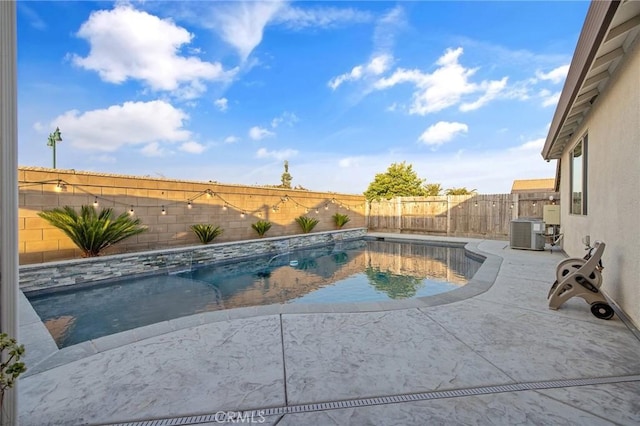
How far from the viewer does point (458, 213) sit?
14289 millimetres

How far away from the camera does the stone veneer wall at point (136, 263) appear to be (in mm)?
5887

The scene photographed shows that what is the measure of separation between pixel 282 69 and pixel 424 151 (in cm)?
1219

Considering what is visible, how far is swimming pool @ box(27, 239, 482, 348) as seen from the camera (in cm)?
468

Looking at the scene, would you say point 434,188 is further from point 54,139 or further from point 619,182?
point 54,139

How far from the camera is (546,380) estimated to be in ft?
7.38

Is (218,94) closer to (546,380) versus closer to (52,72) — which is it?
(52,72)

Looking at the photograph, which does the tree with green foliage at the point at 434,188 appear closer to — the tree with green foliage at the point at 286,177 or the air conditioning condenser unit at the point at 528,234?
the tree with green foliage at the point at 286,177

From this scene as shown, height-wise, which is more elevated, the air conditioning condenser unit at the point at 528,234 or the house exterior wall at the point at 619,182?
the house exterior wall at the point at 619,182

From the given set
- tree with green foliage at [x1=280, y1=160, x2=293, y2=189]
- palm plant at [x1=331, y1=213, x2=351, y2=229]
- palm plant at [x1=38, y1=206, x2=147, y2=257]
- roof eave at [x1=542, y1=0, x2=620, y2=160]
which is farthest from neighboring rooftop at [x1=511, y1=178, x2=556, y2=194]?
palm plant at [x1=38, y1=206, x2=147, y2=257]

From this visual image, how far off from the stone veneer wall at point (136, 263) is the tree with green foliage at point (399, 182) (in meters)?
12.8

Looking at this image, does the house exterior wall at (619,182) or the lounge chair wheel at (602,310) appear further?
the lounge chair wheel at (602,310)

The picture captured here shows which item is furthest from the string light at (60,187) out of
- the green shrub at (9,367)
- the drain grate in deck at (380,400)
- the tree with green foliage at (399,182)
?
the tree with green foliage at (399,182)

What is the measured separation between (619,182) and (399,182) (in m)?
18.9

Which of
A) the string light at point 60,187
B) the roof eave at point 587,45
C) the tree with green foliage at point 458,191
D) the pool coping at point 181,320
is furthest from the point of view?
the tree with green foliage at point 458,191
